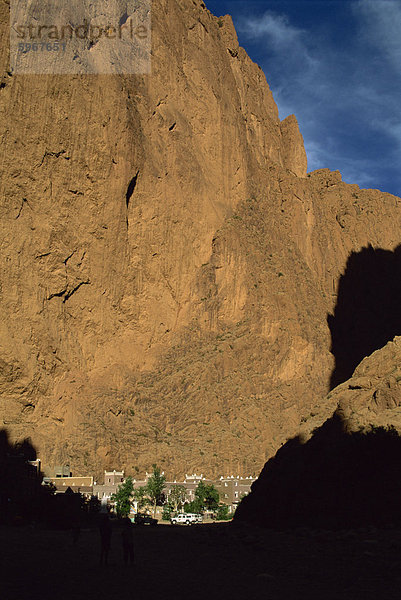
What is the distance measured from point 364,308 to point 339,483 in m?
67.1

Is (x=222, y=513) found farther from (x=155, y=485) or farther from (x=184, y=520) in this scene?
(x=184, y=520)

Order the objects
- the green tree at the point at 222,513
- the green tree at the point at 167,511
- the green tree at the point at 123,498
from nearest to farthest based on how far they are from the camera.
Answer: the green tree at the point at 123,498 < the green tree at the point at 167,511 < the green tree at the point at 222,513

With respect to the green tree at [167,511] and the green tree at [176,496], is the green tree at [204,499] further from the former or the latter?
the green tree at [167,511]

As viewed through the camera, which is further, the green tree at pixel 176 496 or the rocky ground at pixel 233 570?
the green tree at pixel 176 496

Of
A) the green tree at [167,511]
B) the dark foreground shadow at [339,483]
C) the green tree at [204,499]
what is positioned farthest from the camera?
the green tree at [204,499]

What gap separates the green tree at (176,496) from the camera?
5653 centimetres

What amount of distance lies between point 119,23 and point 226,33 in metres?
23.9

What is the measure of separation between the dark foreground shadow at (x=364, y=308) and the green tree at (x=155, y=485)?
2423cm

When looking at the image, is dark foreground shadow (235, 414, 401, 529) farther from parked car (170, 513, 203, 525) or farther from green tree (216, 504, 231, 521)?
green tree (216, 504, 231, 521)

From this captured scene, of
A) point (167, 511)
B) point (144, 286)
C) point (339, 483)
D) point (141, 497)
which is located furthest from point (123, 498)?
point (339, 483)

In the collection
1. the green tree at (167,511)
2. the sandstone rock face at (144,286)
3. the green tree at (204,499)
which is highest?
the sandstone rock face at (144,286)

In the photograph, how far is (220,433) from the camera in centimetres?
5788

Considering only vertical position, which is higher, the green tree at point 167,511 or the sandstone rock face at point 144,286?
the sandstone rock face at point 144,286

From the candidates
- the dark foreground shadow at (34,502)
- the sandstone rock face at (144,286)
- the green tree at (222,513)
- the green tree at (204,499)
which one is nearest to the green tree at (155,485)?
the sandstone rock face at (144,286)
